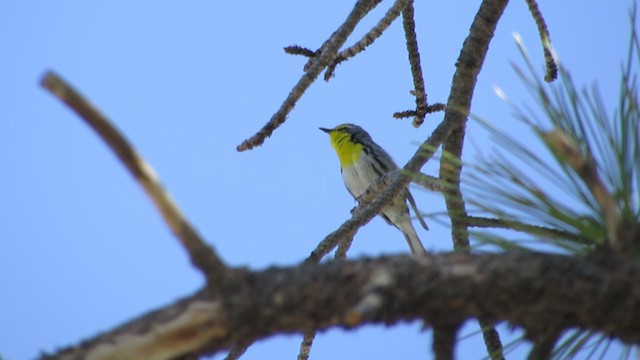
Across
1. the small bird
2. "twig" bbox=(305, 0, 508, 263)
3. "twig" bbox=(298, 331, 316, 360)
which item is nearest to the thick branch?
"twig" bbox=(305, 0, 508, 263)

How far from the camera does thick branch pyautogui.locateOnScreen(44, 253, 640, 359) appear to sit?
1.52 m

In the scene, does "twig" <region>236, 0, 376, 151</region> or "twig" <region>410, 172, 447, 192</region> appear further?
"twig" <region>236, 0, 376, 151</region>

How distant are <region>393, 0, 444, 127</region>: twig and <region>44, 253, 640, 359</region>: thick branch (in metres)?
2.80

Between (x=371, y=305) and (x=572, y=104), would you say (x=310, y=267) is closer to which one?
(x=371, y=305)

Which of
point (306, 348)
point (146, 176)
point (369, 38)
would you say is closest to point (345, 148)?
point (369, 38)

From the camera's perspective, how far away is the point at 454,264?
62.4 inches

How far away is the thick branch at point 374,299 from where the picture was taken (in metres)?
1.52

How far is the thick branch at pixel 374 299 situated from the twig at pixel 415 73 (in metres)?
2.80

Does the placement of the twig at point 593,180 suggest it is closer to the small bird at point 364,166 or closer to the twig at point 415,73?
the twig at point 415,73

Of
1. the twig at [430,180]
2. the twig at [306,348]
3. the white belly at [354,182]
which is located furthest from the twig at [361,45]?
the white belly at [354,182]

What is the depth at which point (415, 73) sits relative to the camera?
15.2 ft

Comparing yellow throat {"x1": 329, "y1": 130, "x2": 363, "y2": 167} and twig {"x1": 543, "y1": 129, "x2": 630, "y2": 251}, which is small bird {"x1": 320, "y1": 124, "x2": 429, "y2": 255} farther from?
twig {"x1": 543, "y1": 129, "x2": 630, "y2": 251}

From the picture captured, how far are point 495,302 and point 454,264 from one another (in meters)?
0.10

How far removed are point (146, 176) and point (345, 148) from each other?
8.50m
